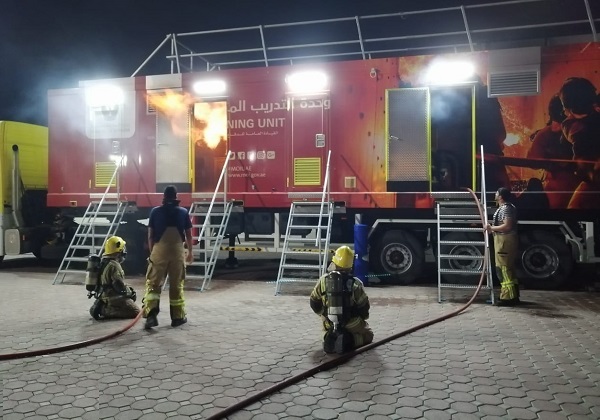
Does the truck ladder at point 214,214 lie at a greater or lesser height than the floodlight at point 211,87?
lesser

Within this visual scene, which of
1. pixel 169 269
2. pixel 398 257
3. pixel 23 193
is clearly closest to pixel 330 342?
pixel 169 269

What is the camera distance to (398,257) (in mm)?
8883

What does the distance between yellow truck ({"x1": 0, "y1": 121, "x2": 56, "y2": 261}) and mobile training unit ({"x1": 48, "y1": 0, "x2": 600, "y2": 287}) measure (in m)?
0.97

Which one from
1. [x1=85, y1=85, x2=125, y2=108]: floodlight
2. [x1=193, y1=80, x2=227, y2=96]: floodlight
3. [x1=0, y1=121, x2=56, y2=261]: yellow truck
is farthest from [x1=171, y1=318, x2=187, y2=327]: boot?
[x1=0, y1=121, x2=56, y2=261]: yellow truck

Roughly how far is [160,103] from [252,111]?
1.92 meters

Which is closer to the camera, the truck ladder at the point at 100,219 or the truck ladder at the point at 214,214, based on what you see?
the truck ladder at the point at 214,214

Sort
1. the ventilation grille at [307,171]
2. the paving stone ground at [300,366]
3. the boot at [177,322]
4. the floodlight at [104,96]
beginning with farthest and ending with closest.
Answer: the floodlight at [104,96] → the ventilation grille at [307,171] → the boot at [177,322] → the paving stone ground at [300,366]

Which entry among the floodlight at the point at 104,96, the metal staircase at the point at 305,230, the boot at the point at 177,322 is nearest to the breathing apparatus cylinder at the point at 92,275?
the boot at the point at 177,322

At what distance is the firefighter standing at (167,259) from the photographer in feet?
19.2

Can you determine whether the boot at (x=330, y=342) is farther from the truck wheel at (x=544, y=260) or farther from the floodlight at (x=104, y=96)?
the floodlight at (x=104, y=96)

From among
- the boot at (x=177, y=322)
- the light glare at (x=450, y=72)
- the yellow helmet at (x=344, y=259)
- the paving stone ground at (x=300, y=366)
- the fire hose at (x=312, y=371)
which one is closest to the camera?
the fire hose at (x=312, y=371)

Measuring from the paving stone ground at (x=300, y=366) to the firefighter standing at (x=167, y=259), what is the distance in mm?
246

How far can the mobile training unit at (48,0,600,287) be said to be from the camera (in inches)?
315

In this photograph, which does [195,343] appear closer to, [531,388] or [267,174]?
[531,388]
